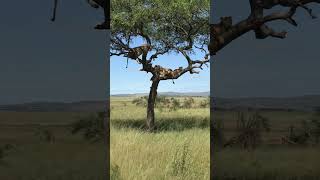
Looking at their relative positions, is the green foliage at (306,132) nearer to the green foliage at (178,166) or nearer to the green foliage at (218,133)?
the green foliage at (218,133)

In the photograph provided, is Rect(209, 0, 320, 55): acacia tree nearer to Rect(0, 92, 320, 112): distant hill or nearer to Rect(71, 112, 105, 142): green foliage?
Rect(0, 92, 320, 112): distant hill

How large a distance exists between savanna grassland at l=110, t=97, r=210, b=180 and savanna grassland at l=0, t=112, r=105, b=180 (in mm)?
3825

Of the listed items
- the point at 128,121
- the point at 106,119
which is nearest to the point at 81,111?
the point at 106,119

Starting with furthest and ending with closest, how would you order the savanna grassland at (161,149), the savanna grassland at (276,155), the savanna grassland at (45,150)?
the savanna grassland at (161,149), the savanna grassland at (276,155), the savanna grassland at (45,150)

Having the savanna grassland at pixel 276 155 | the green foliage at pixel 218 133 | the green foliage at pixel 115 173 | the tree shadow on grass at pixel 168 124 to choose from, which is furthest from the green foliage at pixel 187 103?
the savanna grassland at pixel 276 155

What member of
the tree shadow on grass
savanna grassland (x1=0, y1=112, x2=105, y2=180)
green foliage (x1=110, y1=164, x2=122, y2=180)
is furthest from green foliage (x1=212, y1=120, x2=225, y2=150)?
the tree shadow on grass

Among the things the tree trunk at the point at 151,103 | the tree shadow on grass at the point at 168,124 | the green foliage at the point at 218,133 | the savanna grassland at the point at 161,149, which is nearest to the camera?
the green foliage at the point at 218,133

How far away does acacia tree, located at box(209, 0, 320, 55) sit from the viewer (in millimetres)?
6734

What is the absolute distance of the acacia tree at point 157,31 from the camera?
660 inches

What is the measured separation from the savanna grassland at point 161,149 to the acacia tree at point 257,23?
12.3 ft

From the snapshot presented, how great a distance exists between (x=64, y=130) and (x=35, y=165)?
75 centimetres

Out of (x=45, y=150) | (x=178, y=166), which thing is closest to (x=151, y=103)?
(x=178, y=166)

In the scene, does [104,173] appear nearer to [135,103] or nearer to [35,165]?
[35,165]

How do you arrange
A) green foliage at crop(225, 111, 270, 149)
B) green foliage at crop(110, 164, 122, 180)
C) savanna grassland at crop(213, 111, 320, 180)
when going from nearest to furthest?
savanna grassland at crop(213, 111, 320, 180) < green foliage at crop(225, 111, 270, 149) < green foliage at crop(110, 164, 122, 180)
